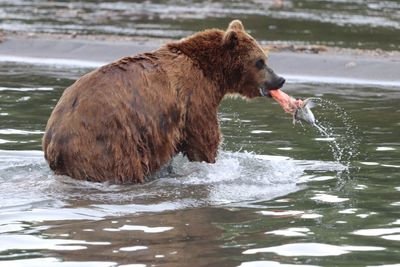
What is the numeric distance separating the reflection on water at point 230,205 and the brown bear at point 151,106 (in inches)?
7.9

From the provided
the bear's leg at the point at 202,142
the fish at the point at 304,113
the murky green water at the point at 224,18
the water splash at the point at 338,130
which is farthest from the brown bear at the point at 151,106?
the murky green water at the point at 224,18

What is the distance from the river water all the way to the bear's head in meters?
0.68

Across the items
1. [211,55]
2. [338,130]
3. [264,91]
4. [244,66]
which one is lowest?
[338,130]

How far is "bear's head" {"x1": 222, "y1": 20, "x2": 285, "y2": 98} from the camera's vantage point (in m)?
9.93

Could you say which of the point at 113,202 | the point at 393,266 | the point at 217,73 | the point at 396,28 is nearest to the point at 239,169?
the point at 217,73

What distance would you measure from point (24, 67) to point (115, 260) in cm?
1043

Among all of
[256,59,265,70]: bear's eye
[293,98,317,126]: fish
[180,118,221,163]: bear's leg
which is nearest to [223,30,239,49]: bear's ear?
[256,59,265,70]: bear's eye

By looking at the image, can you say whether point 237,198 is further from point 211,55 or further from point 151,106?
A: point 211,55

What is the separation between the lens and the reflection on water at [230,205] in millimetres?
7301

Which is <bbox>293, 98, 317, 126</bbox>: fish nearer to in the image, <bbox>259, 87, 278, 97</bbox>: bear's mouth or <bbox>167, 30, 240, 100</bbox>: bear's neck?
<bbox>259, 87, 278, 97</bbox>: bear's mouth

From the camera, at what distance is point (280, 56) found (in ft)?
56.2

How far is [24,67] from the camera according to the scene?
17.1 metres

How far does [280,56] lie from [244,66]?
719 centimetres

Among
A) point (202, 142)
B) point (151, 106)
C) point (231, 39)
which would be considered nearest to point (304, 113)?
point (231, 39)
